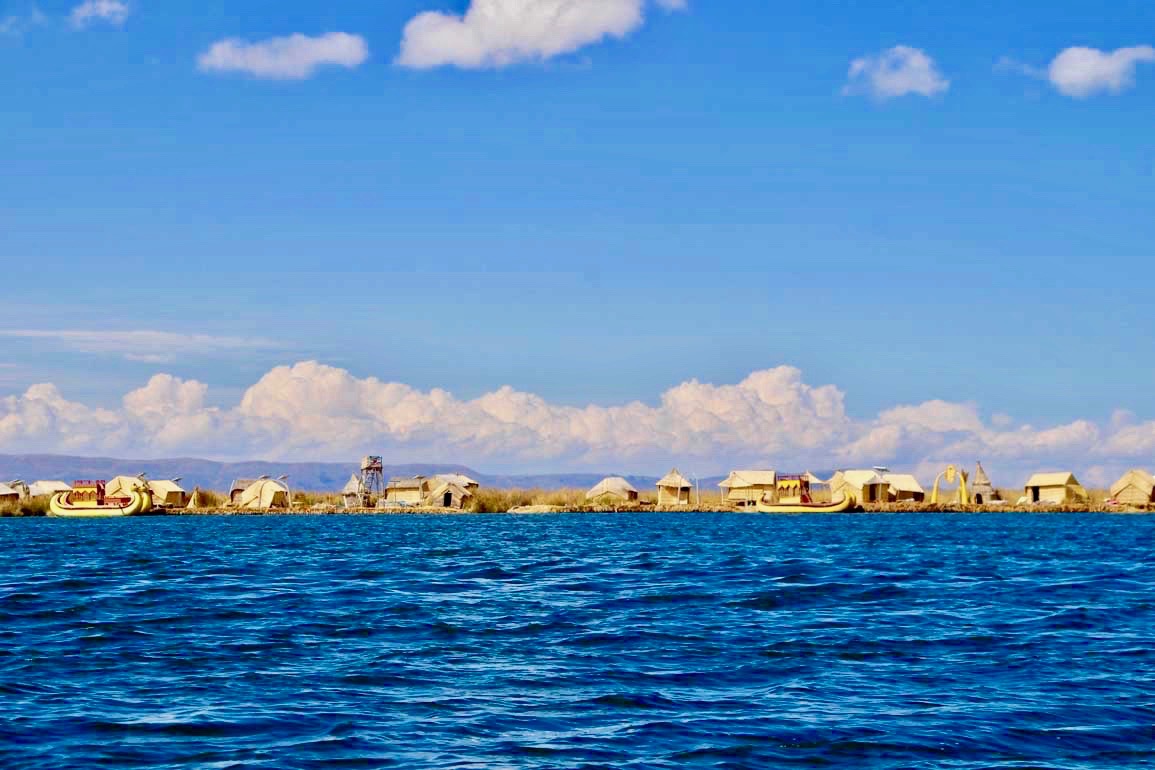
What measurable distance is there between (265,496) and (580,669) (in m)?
139

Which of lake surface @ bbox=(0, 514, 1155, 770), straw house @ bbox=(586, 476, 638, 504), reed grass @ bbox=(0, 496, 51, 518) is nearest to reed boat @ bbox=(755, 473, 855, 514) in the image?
straw house @ bbox=(586, 476, 638, 504)

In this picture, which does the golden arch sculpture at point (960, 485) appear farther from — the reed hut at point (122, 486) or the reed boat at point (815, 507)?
the reed hut at point (122, 486)

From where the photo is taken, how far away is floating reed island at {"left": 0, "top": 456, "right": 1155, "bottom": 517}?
457 ft

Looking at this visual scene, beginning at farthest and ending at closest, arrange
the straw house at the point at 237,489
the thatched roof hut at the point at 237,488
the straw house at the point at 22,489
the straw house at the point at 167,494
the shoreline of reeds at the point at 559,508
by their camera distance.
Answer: the thatched roof hut at the point at 237,488 → the straw house at the point at 237,489 → the straw house at the point at 167,494 → the straw house at the point at 22,489 → the shoreline of reeds at the point at 559,508

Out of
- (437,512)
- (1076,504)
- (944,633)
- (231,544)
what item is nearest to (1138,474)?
(1076,504)

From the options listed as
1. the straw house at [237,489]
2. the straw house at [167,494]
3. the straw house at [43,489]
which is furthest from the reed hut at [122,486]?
the straw house at [237,489]

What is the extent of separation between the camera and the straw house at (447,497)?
146750 millimetres

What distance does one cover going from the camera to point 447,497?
147375 mm

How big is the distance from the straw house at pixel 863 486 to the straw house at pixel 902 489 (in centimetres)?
56

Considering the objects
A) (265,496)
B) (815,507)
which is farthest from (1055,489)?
(265,496)

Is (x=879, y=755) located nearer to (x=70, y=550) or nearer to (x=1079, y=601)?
(x=1079, y=601)

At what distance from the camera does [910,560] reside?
151 feet

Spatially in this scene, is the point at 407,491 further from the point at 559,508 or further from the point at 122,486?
the point at 122,486

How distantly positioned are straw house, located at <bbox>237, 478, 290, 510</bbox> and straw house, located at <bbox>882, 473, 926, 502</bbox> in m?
72.3
